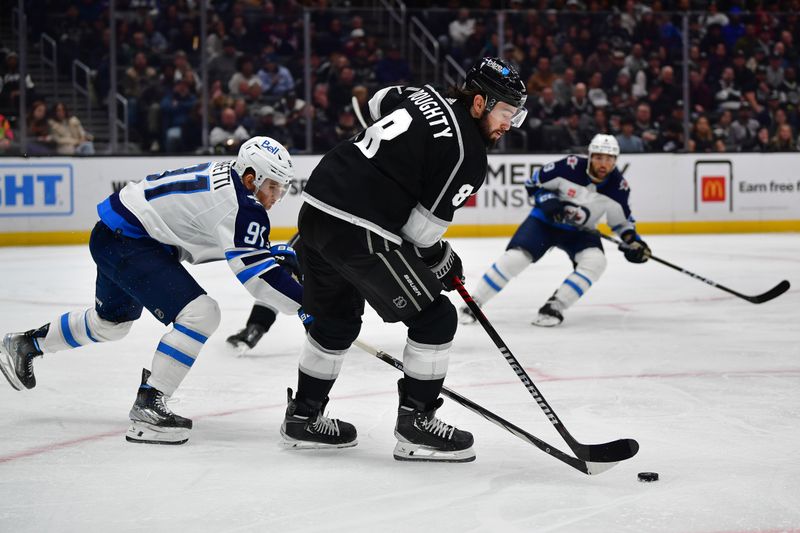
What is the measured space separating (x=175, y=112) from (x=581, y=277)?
532cm

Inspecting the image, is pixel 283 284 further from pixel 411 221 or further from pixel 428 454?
pixel 428 454

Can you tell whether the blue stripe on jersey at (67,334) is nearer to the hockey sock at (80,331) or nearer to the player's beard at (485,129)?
the hockey sock at (80,331)

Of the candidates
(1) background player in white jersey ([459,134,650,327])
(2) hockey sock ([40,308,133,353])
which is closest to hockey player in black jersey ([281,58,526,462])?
(2) hockey sock ([40,308,133,353])

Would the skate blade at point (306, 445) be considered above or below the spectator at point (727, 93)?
below

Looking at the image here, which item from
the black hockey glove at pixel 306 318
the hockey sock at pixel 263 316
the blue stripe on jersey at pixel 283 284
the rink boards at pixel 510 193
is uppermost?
the blue stripe on jersey at pixel 283 284

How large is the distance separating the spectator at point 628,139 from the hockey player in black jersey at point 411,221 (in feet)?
26.2

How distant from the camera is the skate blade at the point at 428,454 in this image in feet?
9.16

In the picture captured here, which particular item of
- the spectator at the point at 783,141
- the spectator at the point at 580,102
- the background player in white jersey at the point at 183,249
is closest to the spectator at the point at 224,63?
the spectator at the point at 580,102

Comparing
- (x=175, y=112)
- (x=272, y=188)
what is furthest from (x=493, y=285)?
(x=175, y=112)

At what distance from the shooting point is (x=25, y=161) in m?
9.11

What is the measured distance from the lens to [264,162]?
10.4 ft

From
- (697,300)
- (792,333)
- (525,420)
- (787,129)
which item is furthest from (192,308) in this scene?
(787,129)

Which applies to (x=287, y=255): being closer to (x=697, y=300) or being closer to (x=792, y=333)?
(x=792, y=333)

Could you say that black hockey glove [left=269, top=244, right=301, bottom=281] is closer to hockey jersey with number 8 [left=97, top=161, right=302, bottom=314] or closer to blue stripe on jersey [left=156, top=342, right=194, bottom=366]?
hockey jersey with number 8 [left=97, top=161, right=302, bottom=314]
